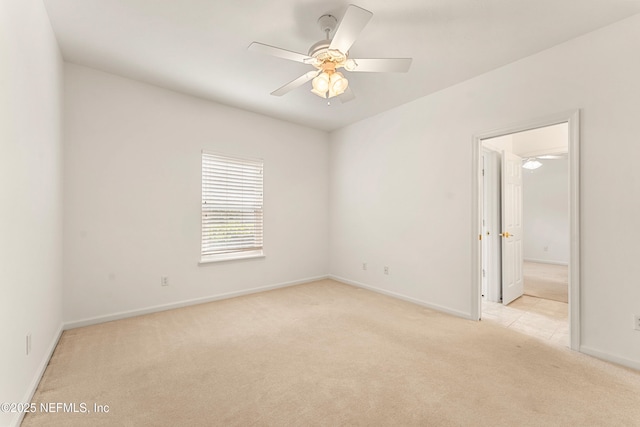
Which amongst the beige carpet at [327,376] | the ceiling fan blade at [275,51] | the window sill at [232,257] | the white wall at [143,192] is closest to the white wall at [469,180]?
the beige carpet at [327,376]

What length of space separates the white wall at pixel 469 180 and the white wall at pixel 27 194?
387cm

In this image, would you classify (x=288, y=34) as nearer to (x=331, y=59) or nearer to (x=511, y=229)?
(x=331, y=59)

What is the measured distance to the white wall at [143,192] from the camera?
122 inches

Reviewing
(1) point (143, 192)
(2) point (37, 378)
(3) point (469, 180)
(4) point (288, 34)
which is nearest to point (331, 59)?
(4) point (288, 34)

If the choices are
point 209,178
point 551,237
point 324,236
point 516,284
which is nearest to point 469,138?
point 516,284

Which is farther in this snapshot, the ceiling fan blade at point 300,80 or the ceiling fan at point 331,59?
the ceiling fan blade at point 300,80

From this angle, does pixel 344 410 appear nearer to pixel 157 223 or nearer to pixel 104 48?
pixel 157 223

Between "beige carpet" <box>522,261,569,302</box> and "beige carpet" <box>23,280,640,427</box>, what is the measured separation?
1952 millimetres

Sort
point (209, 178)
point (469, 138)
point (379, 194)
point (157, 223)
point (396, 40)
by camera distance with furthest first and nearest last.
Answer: point (379, 194) → point (209, 178) → point (157, 223) → point (469, 138) → point (396, 40)

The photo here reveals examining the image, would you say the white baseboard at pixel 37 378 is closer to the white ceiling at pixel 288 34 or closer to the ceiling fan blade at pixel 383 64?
the white ceiling at pixel 288 34

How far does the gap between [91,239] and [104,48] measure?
2.00 m

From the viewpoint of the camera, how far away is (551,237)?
23.6 ft

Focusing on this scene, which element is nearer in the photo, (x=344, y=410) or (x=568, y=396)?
(x=344, y=410)

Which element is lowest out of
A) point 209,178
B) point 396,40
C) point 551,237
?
point 551,237
